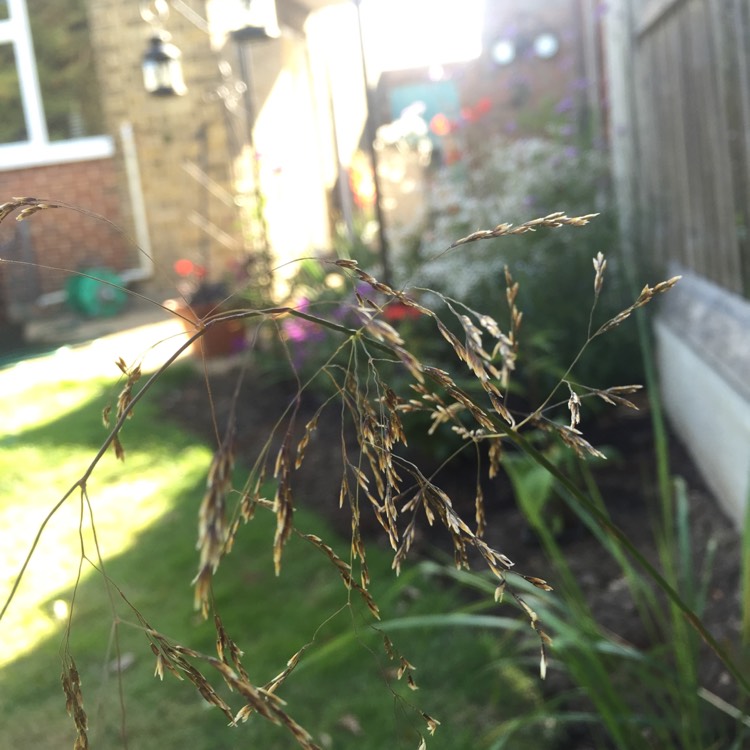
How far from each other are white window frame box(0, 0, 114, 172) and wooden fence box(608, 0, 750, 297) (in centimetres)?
785

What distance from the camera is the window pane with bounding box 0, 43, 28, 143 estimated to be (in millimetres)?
12062

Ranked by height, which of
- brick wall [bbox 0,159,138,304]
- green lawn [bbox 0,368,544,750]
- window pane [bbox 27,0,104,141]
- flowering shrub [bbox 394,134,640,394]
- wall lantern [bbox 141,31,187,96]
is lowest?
green lawn [bbox 0,368,544,750]

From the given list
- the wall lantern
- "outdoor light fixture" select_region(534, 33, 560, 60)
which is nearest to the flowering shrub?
the wall lantern

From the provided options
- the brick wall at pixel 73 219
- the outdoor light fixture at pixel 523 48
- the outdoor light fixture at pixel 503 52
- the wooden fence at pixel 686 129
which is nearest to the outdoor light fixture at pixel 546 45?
the outdoor light fixture at pixel 523 48

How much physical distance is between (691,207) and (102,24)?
8.65 m

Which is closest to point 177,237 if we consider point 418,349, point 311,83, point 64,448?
point 311,83

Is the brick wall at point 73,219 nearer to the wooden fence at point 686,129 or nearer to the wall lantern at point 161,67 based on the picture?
the wall lantern at point 161,67

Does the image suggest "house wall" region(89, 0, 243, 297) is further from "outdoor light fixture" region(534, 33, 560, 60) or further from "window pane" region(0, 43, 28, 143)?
"outdoor light fixture" region(534, 33, 560, 60)

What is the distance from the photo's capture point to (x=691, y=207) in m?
4.27

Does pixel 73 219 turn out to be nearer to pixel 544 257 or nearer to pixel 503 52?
pixel 503 52

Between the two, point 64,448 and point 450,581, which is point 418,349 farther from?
point 64,448

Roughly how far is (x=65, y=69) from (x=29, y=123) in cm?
79

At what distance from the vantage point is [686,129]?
418 centimetres

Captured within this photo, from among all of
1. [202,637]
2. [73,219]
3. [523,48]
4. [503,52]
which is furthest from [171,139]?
[202,637]
